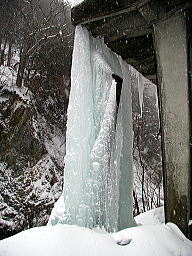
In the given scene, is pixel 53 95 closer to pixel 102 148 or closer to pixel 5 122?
pixel 5 122

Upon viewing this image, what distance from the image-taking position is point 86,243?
171cm

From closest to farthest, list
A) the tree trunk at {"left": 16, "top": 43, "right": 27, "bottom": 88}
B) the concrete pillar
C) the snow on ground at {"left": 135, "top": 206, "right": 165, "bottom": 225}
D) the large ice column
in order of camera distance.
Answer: the concrete pillar → the large ice column → the snow on ground at {"left": 135, "top": 206, "right": 165, "bottom": 225} → the tree trunk at {"left": 16, "top": 43, "right": 27, "bottom": 88}

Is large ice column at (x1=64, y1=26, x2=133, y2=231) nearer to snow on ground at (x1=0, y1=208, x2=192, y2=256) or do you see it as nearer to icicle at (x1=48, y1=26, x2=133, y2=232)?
icicle at (x1=48, y1=26, x2=133, y2=232)

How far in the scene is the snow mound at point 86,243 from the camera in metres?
1.61

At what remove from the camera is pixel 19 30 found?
12.0m

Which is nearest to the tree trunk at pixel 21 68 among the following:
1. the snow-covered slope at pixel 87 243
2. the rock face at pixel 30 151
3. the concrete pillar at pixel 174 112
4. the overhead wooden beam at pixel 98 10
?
the rock face at pixel 30 151

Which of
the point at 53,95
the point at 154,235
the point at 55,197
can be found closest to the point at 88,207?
the point at 154,235

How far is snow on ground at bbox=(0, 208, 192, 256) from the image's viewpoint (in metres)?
1.61

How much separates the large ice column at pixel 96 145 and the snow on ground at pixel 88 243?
2.31 ft

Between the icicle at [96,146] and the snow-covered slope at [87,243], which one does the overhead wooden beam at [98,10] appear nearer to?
the icicle at [96,146]

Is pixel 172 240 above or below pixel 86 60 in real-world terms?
below

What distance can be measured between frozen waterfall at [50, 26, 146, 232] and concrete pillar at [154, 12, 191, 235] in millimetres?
570

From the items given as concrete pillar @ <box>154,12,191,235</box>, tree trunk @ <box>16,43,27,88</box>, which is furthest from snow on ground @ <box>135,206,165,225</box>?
tree trunk @ <box>16,43,27,88</box>

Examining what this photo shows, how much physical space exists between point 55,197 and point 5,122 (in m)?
3.20
